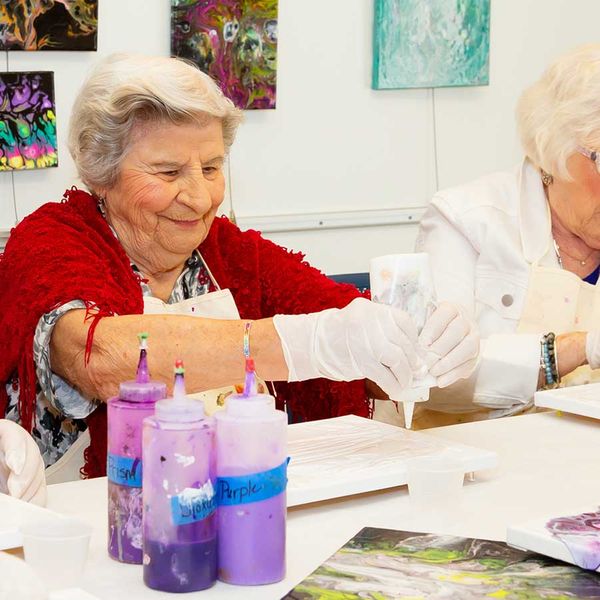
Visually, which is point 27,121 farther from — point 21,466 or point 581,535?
point 581,535

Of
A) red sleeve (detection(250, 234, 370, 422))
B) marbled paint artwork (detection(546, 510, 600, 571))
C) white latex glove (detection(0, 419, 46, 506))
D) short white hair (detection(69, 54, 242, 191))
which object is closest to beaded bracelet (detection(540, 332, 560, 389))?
red sleeve (detection(250, 234, 370, 422))

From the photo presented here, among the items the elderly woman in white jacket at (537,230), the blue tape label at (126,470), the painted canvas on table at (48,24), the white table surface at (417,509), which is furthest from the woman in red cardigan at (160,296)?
the painted canvas on table at (48,24)

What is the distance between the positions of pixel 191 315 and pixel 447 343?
574mm

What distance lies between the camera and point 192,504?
1.12 metres

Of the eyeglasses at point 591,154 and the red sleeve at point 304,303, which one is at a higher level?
the eyeglasses at point 591,154

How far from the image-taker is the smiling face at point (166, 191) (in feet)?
6.88

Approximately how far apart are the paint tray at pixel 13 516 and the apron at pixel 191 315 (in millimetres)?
572

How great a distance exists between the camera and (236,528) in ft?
3.77

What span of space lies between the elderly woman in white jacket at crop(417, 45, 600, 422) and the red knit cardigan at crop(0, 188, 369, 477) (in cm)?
29

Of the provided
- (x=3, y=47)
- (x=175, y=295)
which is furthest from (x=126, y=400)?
(x=3, y=47)

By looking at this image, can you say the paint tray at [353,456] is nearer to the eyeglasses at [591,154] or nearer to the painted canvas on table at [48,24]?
the eyeglasses at [591,154]

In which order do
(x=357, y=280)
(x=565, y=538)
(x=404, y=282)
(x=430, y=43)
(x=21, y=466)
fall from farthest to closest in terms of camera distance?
(x=430, y=43)
(x=357, y=280)
(x=404, y=282)
(x=21, y=466)
(x=565, y=538)

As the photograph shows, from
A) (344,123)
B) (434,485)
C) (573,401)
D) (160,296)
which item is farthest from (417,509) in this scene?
(344,123)

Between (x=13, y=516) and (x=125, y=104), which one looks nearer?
(x=13, y=516)
